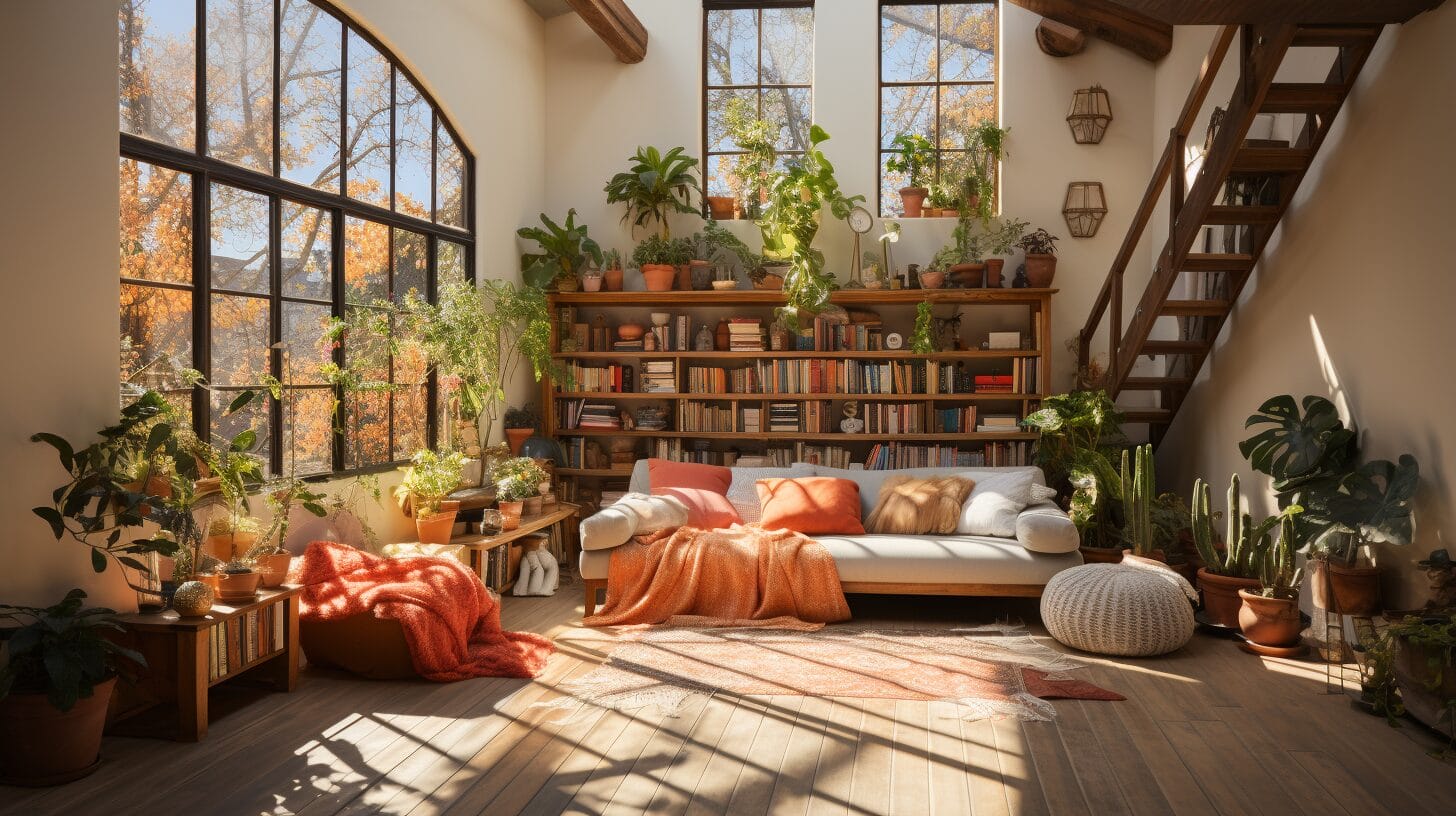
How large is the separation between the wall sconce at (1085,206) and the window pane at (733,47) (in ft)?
8.33

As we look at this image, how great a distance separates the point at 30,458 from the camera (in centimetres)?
385

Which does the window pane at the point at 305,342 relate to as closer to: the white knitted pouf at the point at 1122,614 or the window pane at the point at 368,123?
the window pane at the point at 368,123

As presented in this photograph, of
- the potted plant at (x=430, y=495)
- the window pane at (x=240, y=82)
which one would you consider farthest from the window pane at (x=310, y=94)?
the potted plant at (x=430, y=495)

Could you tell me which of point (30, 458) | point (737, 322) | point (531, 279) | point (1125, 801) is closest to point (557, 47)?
point (531, 279)

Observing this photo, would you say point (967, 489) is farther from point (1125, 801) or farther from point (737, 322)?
point (1125, 801)

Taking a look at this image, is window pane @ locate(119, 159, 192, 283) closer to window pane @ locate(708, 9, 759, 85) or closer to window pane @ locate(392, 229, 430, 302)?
window pane @ locate(392, 229, 430, 302)

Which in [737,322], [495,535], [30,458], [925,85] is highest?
[925,85]

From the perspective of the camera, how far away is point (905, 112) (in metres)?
8.33

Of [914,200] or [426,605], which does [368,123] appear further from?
[914,200]

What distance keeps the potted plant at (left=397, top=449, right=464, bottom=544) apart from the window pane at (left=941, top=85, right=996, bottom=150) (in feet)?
14.6

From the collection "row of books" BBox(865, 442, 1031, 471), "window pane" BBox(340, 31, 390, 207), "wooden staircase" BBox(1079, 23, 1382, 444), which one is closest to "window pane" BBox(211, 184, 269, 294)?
"window pane" BBox(340, 31, 390, 207)

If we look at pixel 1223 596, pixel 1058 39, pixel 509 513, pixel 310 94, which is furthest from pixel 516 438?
pixel 1058 39

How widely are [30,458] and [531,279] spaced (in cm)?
457

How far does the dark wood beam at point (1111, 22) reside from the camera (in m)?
7.50
